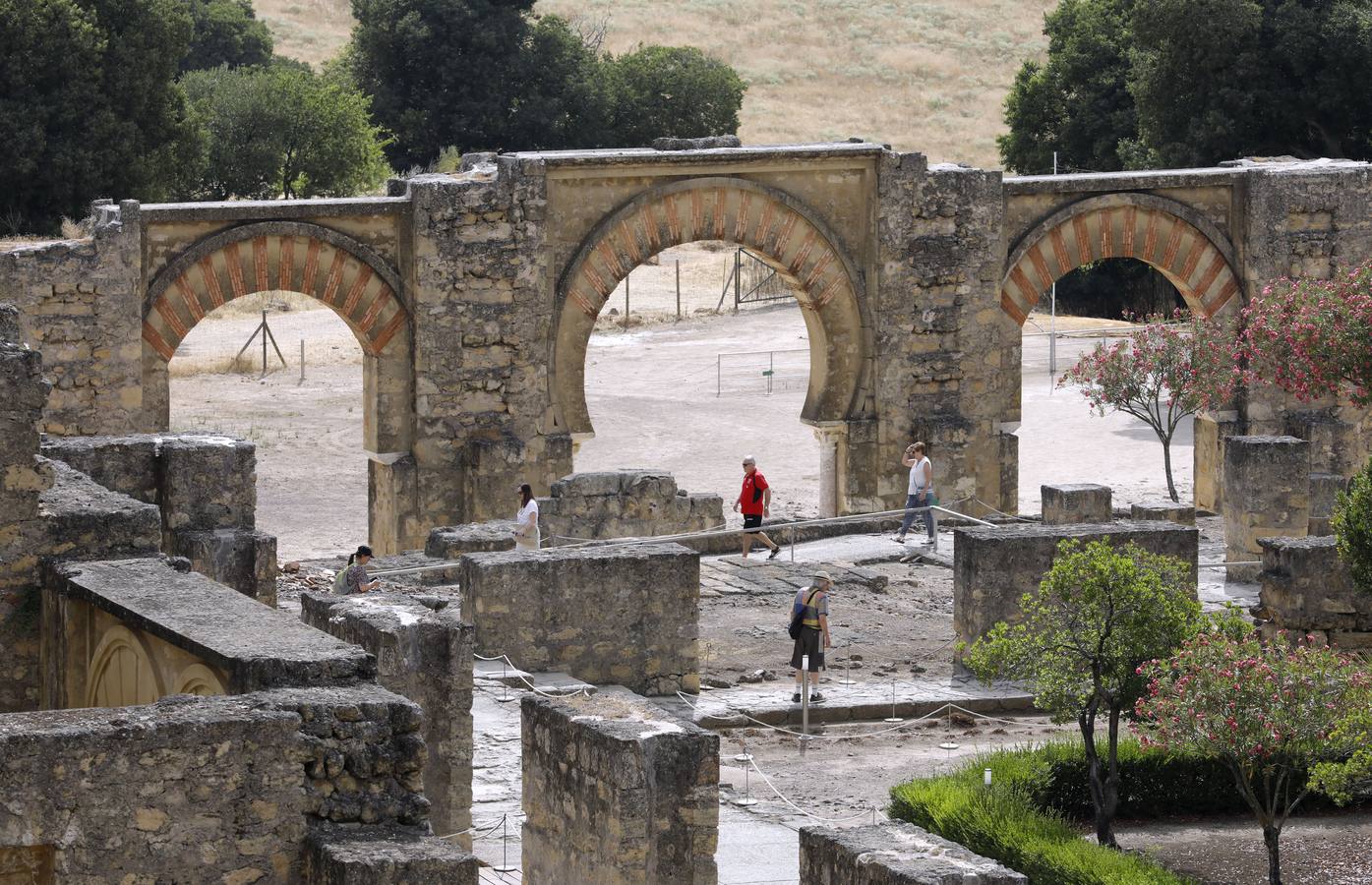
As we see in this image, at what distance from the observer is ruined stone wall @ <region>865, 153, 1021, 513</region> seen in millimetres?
21359

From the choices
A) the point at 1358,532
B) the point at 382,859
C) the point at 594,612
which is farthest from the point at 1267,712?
the point at 382,859

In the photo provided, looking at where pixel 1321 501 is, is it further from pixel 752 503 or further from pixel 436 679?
pixel 436 679

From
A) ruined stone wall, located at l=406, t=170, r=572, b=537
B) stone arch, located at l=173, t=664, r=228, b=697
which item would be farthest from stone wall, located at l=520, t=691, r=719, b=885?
ruined stone wall, located at l=406, t=170, r=572, b=537

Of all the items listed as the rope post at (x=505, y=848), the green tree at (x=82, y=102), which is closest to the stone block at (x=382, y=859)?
the rope post at (x=505, y=848)

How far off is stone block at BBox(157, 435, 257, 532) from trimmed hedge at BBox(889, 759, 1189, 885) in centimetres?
420

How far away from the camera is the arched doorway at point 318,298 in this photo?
Result: 19562mm

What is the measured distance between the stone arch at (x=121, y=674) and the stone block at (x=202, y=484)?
11.4 ft

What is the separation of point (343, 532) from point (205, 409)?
736 centimetres

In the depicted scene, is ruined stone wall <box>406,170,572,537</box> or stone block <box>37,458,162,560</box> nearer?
stone block <box>37,458,162,560</box>

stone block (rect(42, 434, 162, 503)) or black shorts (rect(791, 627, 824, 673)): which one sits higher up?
stone block (rect(42, 434, 162, 503))

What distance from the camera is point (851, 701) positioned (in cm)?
1536

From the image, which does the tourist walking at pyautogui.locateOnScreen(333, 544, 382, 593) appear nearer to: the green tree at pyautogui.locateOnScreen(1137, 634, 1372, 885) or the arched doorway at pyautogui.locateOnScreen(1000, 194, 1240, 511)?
the green tree at pyautogui.locateOnScreen(1137, 634, 1372, 885)

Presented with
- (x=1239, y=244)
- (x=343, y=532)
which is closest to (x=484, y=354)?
(x=343, y=532)

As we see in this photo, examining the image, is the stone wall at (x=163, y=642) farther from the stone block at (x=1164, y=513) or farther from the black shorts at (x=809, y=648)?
the stone block at (x=1164, y=513)
